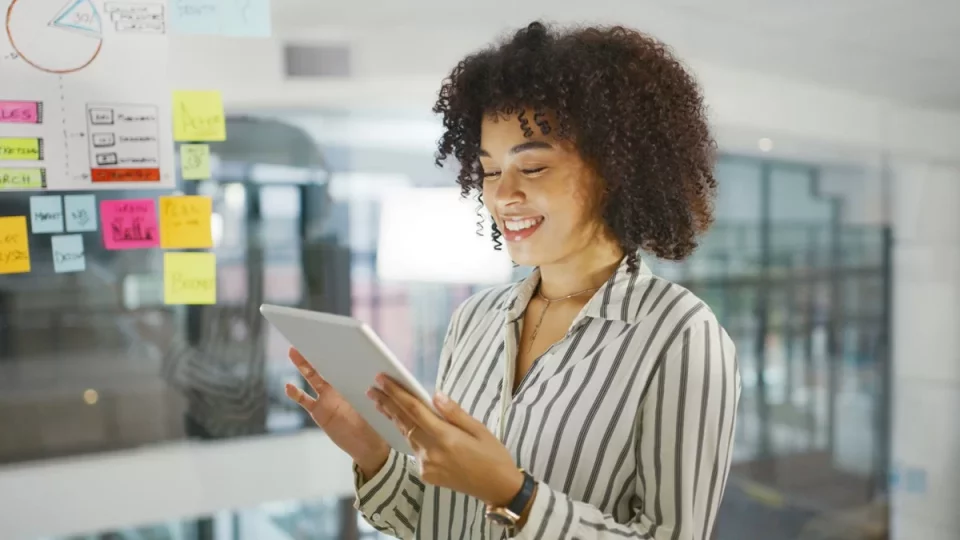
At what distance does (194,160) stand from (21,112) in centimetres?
35

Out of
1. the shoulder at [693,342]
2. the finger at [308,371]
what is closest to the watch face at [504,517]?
the shoulder at [693,342]

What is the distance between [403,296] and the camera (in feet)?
8.29

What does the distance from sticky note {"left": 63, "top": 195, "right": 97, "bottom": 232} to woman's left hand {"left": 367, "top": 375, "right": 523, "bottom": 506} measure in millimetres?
1051

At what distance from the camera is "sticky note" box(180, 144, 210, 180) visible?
70.8 inches

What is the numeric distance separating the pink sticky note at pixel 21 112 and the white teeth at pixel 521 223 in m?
1.05

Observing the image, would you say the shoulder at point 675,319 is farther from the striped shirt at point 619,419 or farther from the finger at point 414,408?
the finger at point 414,408

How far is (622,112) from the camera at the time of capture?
1167 mm

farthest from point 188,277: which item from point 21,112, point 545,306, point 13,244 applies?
point 545,306

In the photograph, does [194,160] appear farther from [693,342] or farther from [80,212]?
[693,342]

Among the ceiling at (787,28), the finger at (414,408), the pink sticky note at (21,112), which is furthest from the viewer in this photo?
the ceiling at (787,28)

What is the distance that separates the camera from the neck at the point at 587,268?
1275mm

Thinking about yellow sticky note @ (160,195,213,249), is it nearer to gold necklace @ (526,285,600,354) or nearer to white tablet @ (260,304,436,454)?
white tablet @ (260,304,436,454)

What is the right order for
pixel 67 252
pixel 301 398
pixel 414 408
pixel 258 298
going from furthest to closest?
1. pixel 258 298
2. pixel 67 252
3. pixel 301 398
4. pixel 414 408

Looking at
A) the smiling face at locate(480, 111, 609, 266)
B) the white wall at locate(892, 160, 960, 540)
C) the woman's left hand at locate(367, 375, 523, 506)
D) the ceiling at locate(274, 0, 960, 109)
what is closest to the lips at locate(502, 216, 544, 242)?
the smiling face at locate(480, 111, 609, 266)
